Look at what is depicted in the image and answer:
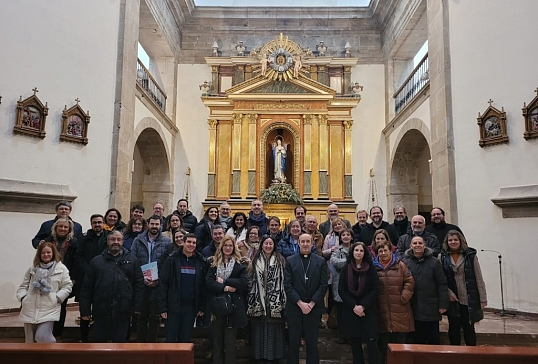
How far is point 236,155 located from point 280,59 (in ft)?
9.75

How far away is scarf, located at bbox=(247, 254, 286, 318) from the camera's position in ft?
12.5

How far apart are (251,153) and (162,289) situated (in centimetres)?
805

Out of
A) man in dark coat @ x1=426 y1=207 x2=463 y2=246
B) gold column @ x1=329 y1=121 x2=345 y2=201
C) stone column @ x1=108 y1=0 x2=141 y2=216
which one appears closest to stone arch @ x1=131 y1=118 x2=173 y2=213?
stone column @ x1=108 y1=0 x2=141 y2=216

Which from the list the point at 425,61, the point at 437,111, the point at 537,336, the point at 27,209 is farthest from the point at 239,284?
the point at 425,61

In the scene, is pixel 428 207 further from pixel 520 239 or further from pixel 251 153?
pixel 520 239

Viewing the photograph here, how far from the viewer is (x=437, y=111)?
303 inches

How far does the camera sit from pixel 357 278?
376 cm

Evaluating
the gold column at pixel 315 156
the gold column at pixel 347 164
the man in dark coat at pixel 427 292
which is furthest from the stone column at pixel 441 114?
the gold column at pixel 315 156

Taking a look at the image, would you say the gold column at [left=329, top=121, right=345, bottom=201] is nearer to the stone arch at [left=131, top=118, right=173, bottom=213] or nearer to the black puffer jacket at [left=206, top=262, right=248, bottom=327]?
the stone arch at [left=131, top=118, right=173, bottom=213]

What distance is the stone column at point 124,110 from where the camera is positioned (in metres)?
7.41

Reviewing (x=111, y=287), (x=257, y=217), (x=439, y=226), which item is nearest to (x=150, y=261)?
(x=111, y=287)

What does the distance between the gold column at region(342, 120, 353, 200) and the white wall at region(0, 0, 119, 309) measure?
6.48 meters

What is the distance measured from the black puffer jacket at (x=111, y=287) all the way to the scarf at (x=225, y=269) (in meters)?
0.74

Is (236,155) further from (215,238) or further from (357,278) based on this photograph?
(357,278)
